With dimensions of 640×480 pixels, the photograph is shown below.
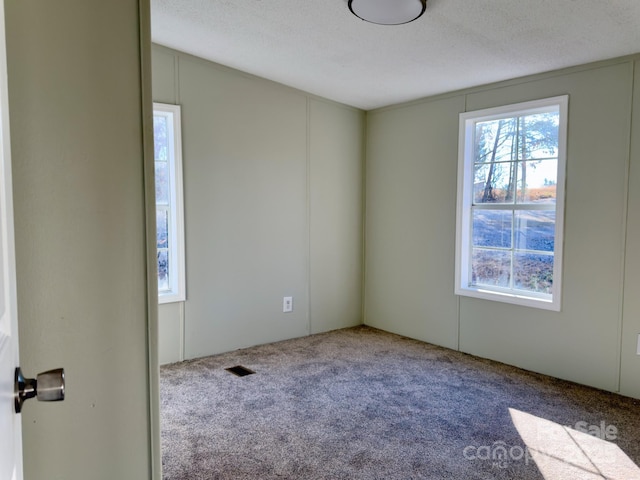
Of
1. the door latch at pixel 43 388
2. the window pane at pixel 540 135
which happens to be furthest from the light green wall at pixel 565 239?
the door latch at pixel 43 388

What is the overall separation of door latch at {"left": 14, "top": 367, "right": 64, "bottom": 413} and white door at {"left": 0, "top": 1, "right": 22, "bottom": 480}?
0.02 meters

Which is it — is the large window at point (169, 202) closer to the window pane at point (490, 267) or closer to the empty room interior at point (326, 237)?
the empty room interior at point (326, 237)

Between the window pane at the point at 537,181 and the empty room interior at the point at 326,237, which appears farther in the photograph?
the window pane at the point at 537,181

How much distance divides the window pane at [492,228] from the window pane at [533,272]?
6.5 inches

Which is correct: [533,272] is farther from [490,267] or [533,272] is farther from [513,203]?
[513,203]

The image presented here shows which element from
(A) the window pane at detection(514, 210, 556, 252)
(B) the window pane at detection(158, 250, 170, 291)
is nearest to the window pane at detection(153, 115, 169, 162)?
(B) the window pane at detection(158, 250, 170, 291)

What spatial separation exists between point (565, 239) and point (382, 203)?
5.58 feet

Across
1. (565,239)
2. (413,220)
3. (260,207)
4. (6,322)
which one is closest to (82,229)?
(6,322)

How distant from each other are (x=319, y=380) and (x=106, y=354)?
6.76 feet

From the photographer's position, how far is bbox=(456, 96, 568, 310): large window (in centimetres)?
304

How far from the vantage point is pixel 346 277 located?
14.0 feet

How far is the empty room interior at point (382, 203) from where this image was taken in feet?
8.86

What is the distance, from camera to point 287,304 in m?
3.82

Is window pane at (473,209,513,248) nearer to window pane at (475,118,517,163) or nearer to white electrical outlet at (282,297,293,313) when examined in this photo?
window pane at (475,118,517,163)
